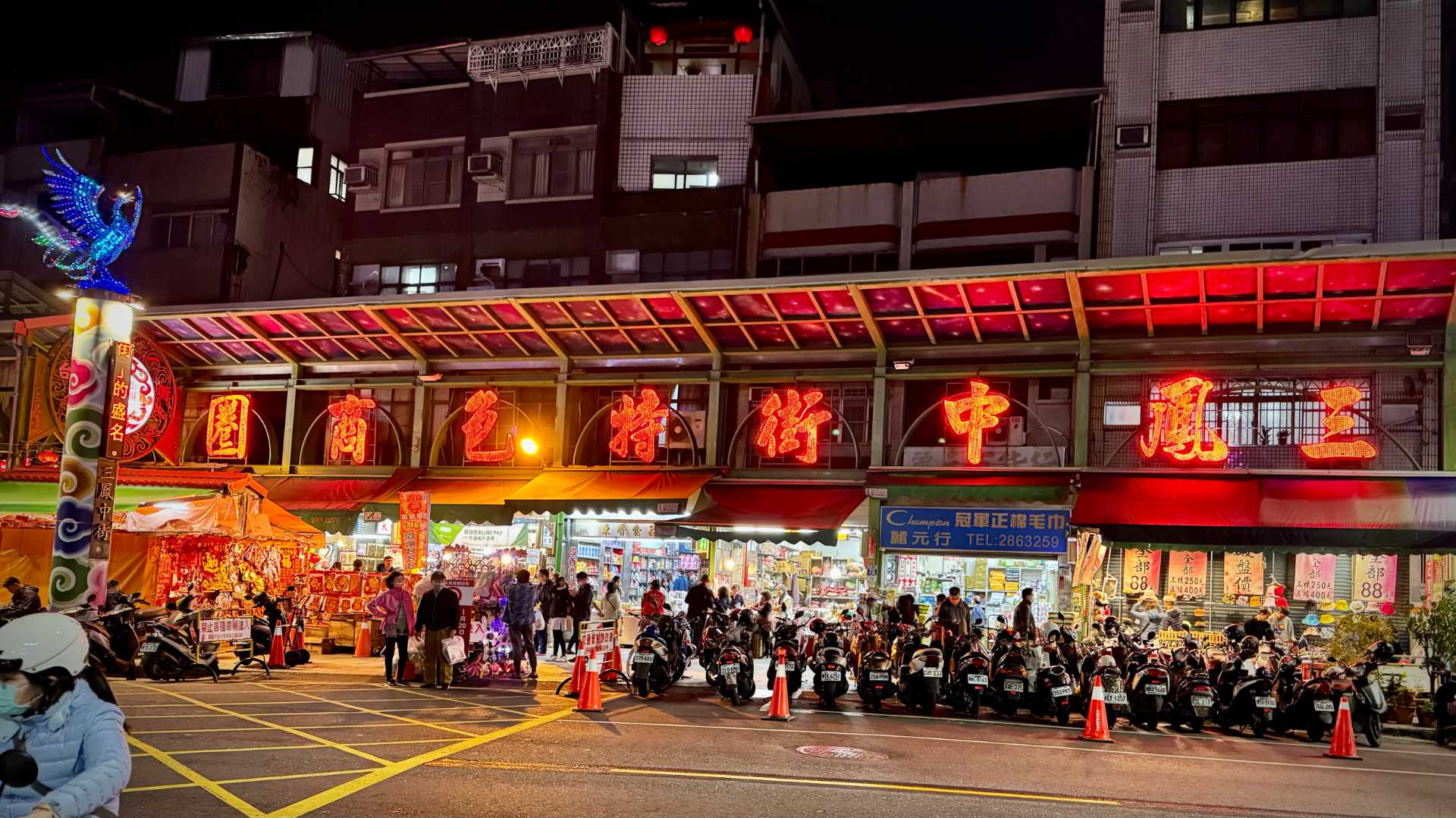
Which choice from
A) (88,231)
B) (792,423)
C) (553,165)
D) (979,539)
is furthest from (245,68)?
(979,539)

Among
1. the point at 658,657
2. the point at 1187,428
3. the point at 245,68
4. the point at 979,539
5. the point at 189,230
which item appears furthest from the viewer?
the point at 245,68

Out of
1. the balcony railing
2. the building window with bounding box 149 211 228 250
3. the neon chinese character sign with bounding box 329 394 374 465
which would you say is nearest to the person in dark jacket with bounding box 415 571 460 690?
the neon chinese character sign with bounding box 329 394 374 465

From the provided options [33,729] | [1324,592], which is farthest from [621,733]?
[1324,592]

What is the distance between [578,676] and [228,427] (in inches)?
641

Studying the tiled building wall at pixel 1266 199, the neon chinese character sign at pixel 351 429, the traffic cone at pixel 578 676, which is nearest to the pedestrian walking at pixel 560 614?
the traffic cone at pixel 578 676

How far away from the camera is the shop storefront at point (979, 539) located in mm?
19984

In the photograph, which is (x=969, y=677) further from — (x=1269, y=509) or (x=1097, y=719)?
(x=1269, y=509)

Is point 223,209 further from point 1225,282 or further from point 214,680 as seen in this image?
point 1225,282

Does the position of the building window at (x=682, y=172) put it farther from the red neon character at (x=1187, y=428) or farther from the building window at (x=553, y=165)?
the red neon character at (x=1187, y=428)

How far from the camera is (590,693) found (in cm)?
1534

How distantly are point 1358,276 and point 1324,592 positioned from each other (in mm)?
6375

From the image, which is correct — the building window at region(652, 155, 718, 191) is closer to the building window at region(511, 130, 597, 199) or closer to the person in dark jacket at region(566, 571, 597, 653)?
the building window at region(511, 130, 597, 199)

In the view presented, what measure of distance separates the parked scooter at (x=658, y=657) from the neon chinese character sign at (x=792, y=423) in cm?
648

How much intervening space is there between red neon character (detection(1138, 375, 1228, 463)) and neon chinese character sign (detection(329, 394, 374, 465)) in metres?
17.3
